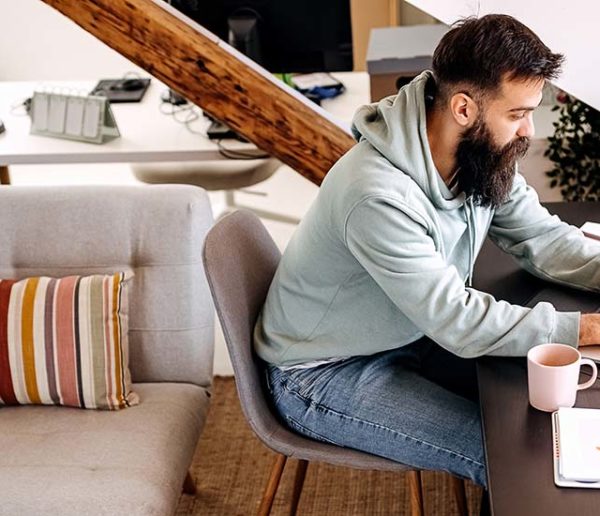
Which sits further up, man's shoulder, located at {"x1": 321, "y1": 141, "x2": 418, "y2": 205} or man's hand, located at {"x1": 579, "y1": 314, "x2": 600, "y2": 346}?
man's shoulder, located at {"x1": 321, "y1": 141, "x2": 418, "y2": 205}

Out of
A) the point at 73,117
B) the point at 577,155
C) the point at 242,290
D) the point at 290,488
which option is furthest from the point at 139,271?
the point at 577,155

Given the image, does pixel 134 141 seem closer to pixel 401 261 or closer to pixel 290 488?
pixel 290 488

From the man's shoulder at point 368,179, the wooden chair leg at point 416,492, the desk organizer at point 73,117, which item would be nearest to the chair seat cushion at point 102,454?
the wooden chair leg at point 416,492

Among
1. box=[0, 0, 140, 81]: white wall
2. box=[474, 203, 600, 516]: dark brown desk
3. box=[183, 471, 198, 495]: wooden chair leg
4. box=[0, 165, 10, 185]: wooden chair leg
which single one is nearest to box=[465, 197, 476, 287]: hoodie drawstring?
box=[474, 203, 600, 516]: dark brown desk

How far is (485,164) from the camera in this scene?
179 centimetres

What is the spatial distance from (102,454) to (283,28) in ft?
5.41

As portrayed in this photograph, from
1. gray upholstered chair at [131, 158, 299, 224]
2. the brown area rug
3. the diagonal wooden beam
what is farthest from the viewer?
gray upholstered chair at [131, 158, 299, 224]

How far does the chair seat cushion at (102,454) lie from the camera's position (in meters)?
1.89

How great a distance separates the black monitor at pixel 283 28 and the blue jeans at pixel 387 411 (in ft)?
4.84

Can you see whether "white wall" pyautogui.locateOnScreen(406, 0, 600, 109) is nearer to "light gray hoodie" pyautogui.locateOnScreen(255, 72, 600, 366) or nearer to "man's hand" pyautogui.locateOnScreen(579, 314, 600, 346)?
"light gray hoodie" pyautogui.locateOnScreen(255, 72, 600, 366)

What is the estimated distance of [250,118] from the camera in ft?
9.18

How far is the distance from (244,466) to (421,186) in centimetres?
110

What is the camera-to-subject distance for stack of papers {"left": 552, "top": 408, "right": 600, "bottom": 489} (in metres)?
1.39

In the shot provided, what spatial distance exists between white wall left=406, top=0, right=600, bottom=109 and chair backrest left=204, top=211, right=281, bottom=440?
86 cm
